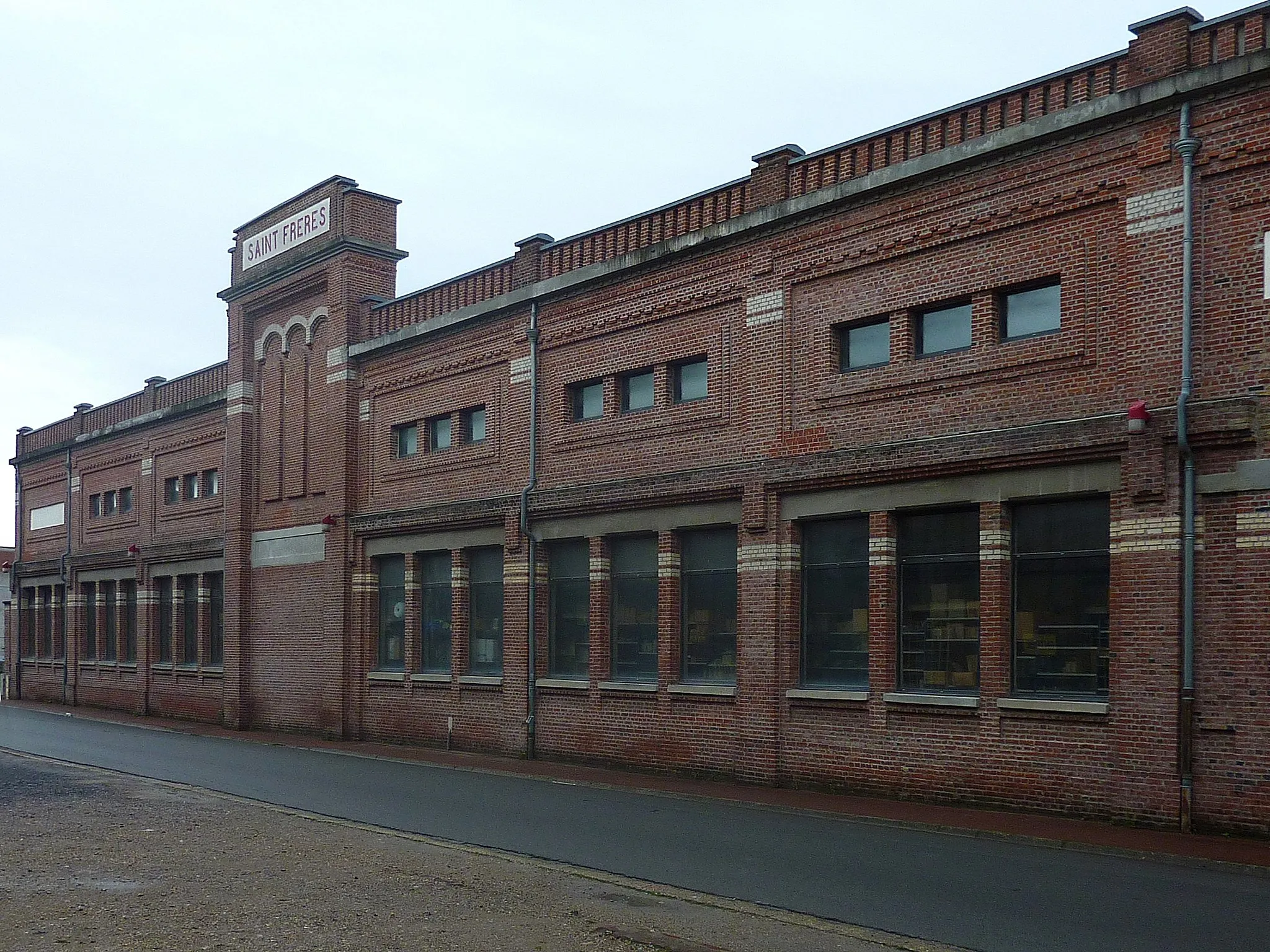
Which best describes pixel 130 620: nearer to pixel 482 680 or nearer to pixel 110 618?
pixel 110 618

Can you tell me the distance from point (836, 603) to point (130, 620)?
88.5 feet

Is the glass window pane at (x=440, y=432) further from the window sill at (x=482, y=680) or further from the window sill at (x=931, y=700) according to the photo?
the window sill at (x=931, y=700)

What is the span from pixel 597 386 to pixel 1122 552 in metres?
10.1

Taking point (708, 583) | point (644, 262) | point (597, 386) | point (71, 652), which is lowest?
point (71, 652)

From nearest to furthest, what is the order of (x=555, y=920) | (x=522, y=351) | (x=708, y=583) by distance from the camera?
(x=555, y=920), (x=708, y=583), (x=522, y=351)

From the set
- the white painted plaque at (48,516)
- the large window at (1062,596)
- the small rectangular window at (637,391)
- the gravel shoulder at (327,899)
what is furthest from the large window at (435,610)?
the white painted plaque at (48,516)

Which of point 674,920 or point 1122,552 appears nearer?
point 674,920

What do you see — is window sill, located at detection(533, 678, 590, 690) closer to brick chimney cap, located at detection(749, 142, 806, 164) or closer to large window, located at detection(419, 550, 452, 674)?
large window, located at detection(419, 550, 452, 674)

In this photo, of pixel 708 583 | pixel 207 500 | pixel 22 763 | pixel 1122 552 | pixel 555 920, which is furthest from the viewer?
pixel 207 500

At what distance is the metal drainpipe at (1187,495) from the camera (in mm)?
14242

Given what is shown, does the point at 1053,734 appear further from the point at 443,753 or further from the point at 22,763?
the point at 22,763

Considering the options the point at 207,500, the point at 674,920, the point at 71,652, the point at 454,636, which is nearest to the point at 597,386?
the point at 454,636

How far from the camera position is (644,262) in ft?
70.2

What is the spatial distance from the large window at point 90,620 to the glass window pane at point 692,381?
26.5 m
